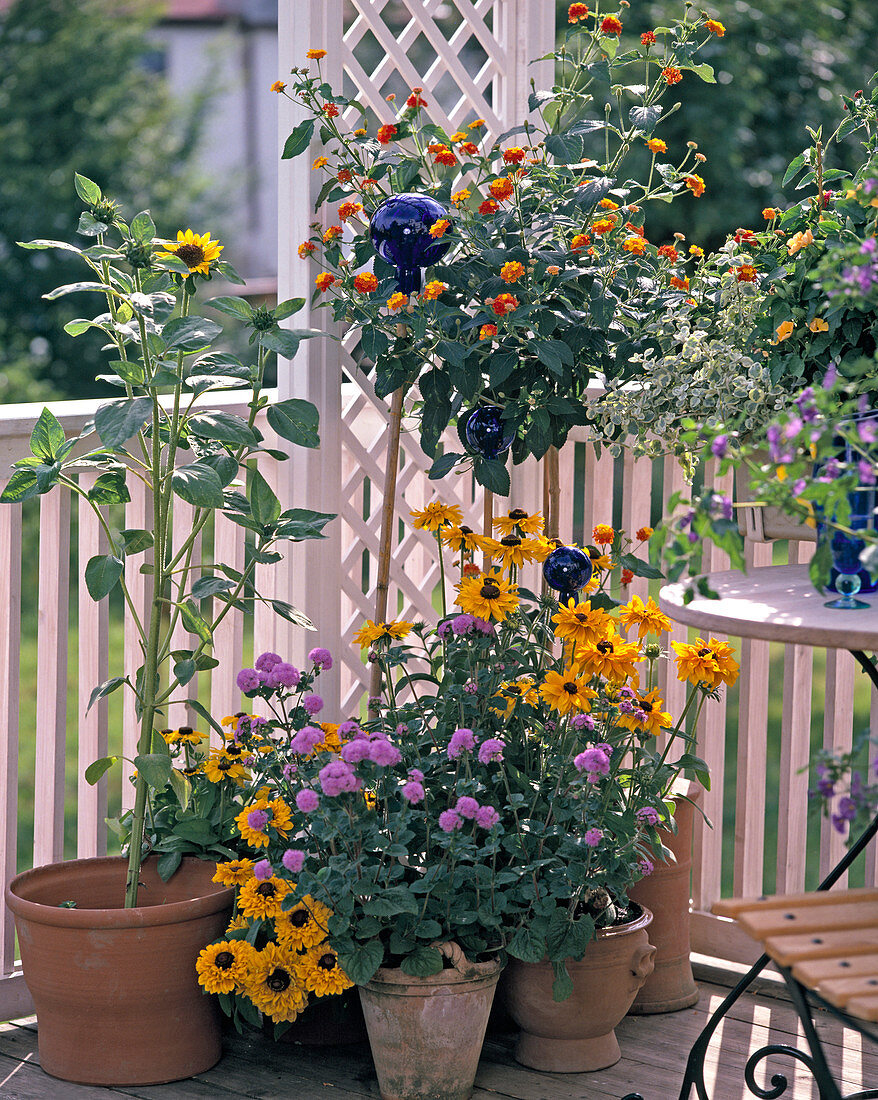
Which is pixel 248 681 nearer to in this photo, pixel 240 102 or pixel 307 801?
pixel 307 801

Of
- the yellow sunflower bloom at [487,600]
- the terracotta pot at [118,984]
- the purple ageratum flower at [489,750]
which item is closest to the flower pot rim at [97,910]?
the terracotta pot at [118,984]

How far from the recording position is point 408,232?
2.34m

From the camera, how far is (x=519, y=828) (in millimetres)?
2238

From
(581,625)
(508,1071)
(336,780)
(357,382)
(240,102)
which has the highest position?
(240,102)

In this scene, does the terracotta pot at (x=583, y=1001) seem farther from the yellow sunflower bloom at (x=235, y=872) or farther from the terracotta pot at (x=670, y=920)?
the yellow sunflower bloom at (x=235, y=872)

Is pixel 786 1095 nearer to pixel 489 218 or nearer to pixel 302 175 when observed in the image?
pixel 489 218

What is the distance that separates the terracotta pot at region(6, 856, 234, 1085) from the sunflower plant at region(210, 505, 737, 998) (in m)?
0.12

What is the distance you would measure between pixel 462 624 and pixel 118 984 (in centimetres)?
77

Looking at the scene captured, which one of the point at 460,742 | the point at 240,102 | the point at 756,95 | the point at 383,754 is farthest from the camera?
the point at 240,102

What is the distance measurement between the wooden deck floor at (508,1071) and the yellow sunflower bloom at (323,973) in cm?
22

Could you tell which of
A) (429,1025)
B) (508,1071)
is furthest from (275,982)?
(508,1071)

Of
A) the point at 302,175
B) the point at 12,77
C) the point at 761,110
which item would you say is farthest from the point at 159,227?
the point at 302,175

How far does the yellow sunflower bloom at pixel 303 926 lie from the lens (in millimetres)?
2164

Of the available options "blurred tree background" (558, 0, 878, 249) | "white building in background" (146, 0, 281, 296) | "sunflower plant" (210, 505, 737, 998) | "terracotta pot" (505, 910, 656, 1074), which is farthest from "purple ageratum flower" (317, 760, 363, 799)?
"white building in background" (146, 0, 281, 296)
